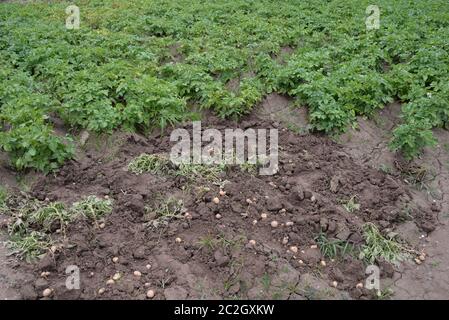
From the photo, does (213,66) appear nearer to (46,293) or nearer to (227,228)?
(227,228)

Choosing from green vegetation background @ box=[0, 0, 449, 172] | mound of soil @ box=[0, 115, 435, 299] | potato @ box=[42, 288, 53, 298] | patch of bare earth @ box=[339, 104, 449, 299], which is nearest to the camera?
potato @ box=[42, 288, 53, 298]

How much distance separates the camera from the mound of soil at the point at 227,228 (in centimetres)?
404

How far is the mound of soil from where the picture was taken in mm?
4035

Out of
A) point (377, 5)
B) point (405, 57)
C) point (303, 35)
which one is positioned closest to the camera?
point (405, 57)

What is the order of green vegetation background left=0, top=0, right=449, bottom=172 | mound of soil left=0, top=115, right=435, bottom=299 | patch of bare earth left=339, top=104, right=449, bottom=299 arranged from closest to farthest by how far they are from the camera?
mound of soil left=0, top=115, right=435, bottom=299 → patch of bare earth left=339, top=104, right=449, bottom=299 → green vegetation background left=0, top=0, right=449, bottom=172

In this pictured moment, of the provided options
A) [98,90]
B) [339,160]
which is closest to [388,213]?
[339,160]

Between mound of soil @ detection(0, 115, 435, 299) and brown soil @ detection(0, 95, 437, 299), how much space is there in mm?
10

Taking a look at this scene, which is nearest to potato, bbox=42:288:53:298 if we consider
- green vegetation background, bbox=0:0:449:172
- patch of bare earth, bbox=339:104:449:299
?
green vegetation background, bbox=0:0:449:172

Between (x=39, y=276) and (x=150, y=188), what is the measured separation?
141 cm

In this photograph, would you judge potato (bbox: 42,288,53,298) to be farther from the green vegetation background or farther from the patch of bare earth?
the patch of bare earth

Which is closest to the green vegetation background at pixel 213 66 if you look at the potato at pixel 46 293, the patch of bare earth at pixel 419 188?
the patch of bare earth at pixel 419 188

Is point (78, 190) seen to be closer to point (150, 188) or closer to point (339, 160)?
point (150, 188)

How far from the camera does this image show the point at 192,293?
396 centimetres

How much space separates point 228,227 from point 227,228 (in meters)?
0.02
